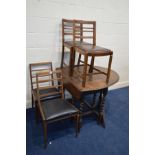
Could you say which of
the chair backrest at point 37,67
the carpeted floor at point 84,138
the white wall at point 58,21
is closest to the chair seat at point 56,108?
the carpeted floor at point 84,138

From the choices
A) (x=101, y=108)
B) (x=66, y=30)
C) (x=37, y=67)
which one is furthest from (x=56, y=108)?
(x=66, y=30)

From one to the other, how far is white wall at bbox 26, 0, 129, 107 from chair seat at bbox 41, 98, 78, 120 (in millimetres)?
805

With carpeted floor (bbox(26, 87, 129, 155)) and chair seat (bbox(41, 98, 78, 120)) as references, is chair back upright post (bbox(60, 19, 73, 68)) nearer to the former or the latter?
chair seat (bbox(41, 98, 78, 120))

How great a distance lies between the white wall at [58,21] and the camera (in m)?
2.69

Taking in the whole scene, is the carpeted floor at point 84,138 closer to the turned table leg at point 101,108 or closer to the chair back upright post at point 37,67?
the turned table leg at point 101,108

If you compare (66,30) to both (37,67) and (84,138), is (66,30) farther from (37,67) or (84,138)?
(84,138)

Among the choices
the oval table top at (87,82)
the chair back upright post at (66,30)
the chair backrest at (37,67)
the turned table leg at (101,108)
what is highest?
the chair back upright post at (66,30)

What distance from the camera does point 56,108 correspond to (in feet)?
7.06

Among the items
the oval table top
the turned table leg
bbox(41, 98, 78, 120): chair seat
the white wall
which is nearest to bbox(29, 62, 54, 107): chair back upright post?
the white wall

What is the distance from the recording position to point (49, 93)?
2479 millimetres

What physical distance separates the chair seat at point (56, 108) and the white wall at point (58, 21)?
2.64 feet
